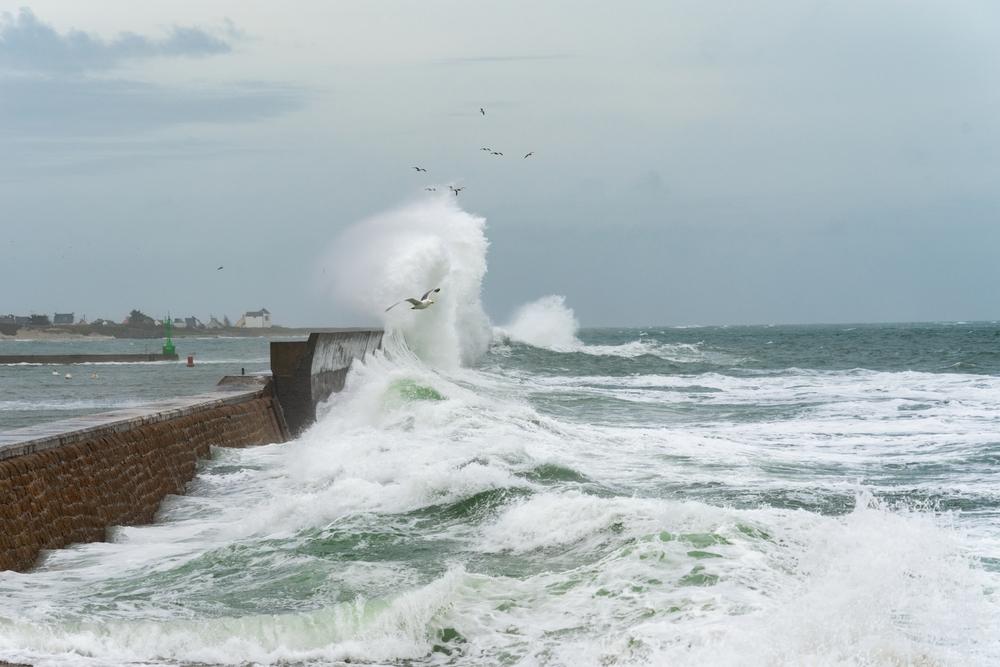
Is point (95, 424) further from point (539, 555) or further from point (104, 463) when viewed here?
point (539, 555)

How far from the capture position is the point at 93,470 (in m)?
8.78

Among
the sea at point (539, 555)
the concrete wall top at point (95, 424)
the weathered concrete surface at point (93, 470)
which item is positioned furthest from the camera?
the concrete wall top at point (95, 424)

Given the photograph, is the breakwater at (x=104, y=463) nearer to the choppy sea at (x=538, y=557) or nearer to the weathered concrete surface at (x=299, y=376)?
the choppy sea at (x=538, y=557)

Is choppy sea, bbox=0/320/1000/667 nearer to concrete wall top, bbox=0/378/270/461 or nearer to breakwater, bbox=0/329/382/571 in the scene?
breakwater, bbox=0/329/382/571

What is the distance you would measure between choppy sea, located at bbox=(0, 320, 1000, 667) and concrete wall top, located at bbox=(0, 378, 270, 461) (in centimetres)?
72

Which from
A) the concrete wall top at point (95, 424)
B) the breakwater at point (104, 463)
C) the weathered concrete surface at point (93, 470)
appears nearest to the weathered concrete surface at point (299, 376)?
the breakwater at point (104, 463)

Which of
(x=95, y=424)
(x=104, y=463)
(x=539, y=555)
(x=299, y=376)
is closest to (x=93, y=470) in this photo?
(x=104, y=463)

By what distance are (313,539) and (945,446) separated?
27.9 ft

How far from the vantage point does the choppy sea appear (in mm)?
5246

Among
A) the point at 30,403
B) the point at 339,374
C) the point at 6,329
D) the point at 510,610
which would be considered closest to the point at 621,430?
the point at 339,374

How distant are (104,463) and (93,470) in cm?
27

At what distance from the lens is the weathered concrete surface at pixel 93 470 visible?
24.4 feet

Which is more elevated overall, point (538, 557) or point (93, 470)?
point (93, 470)

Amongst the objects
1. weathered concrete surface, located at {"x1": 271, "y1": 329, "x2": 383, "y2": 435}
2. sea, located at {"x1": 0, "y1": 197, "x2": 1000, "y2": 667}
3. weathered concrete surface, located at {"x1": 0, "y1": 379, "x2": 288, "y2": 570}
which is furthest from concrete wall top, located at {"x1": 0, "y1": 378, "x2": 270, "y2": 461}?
weathered concrete surface, located at {"x1": 271, "y1": 329, "x2": 383, "y2": 435}
